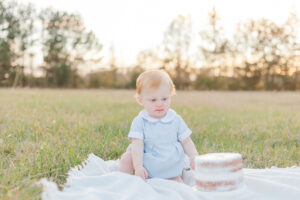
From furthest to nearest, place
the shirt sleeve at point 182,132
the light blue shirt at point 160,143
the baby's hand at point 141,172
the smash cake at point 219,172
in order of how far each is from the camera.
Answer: the shirt sleeve at point 182,132, the light blue shirt at point 160,143, the baby's hand at point 141,172, the smash cake at point 219,172

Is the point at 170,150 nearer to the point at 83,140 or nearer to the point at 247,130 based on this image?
the point at 83,140

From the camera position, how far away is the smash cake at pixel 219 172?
2338 mm

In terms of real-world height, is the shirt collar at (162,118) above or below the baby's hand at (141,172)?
above

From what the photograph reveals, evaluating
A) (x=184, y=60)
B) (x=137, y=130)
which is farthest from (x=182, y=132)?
(x=184, y=60)

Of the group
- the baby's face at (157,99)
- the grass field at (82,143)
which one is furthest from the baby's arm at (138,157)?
the grass field at (82,143)

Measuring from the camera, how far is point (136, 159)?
9.62 ft

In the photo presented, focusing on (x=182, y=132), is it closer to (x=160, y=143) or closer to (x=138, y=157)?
(x=160, y=143)

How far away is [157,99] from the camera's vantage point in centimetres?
296

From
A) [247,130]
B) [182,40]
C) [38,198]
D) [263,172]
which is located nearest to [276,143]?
[247,130]

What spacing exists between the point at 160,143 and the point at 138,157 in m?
0.24

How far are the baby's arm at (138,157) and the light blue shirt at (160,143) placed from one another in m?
0.05

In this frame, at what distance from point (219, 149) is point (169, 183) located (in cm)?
183

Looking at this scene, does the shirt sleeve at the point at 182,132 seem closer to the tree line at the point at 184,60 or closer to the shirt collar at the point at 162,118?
the shirt collar at the point at 162,118

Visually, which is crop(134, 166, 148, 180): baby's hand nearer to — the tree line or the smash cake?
the smash cake
